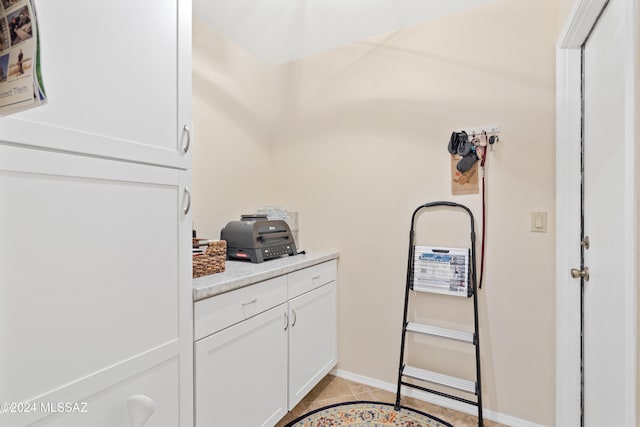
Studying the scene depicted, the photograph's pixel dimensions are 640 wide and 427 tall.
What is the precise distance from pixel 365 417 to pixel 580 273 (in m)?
1.42

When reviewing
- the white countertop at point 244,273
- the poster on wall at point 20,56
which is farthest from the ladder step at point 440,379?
the poster on wall at point 20,56

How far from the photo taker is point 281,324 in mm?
1778

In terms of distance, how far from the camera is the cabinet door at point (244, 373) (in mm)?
1329

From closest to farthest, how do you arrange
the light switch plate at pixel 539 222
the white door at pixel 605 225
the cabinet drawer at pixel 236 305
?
the white door at pixel 605 225 < the cabinet drawer at pixel 236 305 < the light switch plate at pixel 539 222

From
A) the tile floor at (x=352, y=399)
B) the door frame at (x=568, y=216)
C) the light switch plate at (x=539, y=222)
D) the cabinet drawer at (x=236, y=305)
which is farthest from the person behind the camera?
the tile floor at (x=352, y=399)

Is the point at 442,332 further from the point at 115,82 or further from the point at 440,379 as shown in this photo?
the point at 115,82

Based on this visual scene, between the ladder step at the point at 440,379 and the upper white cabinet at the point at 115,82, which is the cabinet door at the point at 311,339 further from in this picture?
the upper white cabinet at the point at 115,82

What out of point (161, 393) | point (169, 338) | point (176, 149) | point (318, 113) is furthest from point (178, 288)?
point (318, 113)

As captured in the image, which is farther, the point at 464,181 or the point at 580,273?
the point at 464,181

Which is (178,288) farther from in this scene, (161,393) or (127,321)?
(161,393)

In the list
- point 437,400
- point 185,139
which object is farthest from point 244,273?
point 437,400

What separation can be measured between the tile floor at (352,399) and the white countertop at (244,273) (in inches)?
35.6

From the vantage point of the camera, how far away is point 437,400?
2.08 metres

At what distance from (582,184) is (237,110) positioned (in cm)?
216
